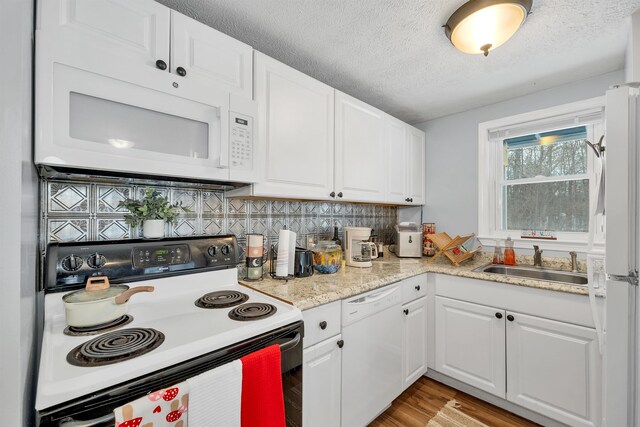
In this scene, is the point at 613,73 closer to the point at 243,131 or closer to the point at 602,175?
the point at 602,175

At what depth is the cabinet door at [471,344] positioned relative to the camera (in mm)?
1793

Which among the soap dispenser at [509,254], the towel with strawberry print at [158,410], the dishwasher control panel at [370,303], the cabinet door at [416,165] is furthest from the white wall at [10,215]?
the soap dispenser at [509,254]

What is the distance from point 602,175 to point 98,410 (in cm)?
197

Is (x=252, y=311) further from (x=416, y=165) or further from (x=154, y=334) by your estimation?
(x=416, y=165)

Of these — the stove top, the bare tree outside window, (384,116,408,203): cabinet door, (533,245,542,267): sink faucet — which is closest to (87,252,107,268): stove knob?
the stove top

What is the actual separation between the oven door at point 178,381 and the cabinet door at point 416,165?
1978 millimetres

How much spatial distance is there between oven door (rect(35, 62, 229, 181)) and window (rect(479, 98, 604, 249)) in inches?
91.8

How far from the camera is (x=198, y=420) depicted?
722 millimetres

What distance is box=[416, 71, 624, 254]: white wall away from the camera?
7.66 feet

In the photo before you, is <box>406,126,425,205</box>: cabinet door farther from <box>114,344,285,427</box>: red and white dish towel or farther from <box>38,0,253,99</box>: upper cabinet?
<box>114,344,285,427</box>: red and white dish towel

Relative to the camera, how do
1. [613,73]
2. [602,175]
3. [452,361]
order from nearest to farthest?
[602,175] → [613,73] → [452,361]

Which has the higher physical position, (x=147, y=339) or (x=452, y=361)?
(x=147, y=339)

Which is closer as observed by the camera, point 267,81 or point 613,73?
point 267,81

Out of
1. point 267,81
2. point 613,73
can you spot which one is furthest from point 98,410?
point 613,73
